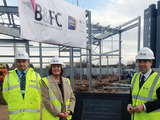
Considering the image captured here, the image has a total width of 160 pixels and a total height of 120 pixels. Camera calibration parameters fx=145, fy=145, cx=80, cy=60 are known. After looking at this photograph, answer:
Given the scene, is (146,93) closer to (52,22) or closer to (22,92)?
(22,92)

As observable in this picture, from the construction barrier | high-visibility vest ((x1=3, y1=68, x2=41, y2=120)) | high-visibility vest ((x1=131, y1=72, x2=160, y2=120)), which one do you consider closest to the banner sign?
high-visibility vest ((x1=3, y1=68, x2=41, y2=120))

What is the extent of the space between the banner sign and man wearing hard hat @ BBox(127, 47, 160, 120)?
10.3 ft

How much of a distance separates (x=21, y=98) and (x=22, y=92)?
0.12 meters

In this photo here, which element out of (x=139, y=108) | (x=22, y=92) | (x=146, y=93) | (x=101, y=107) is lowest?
(x=101, y=107)

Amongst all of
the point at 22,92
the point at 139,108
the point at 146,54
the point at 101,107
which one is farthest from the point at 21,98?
the point at 146,54

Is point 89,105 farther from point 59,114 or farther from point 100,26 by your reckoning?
point 100,26

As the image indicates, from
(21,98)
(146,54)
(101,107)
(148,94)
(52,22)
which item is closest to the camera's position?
(148,94)

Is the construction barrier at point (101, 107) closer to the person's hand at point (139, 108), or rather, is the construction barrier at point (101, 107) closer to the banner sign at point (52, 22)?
the person's hand at point (139, 108)

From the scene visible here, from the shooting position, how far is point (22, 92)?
Result: 9.14 ft

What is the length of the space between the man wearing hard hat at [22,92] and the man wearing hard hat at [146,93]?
1.83 m

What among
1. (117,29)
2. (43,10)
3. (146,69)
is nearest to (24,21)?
(43,10)

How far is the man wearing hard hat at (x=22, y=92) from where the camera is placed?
271 centimetres

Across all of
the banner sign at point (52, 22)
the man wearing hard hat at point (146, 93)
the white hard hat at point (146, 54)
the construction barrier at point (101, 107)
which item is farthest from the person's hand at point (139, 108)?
the banner sign at point (52, 22)

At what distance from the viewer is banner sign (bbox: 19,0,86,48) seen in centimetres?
412
